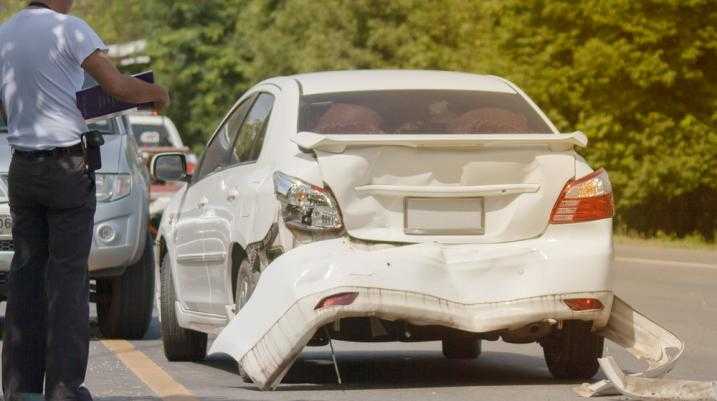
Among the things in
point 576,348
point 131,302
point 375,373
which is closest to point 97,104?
point 576,348

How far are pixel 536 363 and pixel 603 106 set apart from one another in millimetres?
20629

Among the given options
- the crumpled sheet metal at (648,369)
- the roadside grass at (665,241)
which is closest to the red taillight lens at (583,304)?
the crumpled sheet metal at (648,369)

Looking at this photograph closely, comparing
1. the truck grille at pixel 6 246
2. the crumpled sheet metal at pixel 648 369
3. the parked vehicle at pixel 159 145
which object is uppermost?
the crumpled sheet metal at pixel 648 369

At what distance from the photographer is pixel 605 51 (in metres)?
29.9

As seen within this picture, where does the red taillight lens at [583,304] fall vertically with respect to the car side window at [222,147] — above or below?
below

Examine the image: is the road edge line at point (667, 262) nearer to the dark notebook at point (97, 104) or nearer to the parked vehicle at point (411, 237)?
the parked vehicle at point (411, 237)

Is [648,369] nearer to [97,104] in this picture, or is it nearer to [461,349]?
[461,349]

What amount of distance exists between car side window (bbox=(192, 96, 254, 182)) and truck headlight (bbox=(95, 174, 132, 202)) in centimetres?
149

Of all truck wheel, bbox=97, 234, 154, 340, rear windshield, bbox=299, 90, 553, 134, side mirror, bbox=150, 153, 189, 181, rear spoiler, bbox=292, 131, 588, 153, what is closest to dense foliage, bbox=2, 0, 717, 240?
truck wheel, bbox=97, 234, 154, 340

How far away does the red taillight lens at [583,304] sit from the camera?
28.1ft

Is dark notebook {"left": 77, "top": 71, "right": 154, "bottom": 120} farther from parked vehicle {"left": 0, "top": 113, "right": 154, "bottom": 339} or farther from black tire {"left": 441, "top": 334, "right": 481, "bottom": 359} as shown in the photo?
parked vehicle {"left": 0, "top": 113, "right": 154, "bottom": 339}

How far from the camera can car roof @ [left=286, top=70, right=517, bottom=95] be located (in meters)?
9.65

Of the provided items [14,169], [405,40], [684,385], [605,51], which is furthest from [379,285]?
[405,40]

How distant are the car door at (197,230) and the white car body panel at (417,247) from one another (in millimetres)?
935
